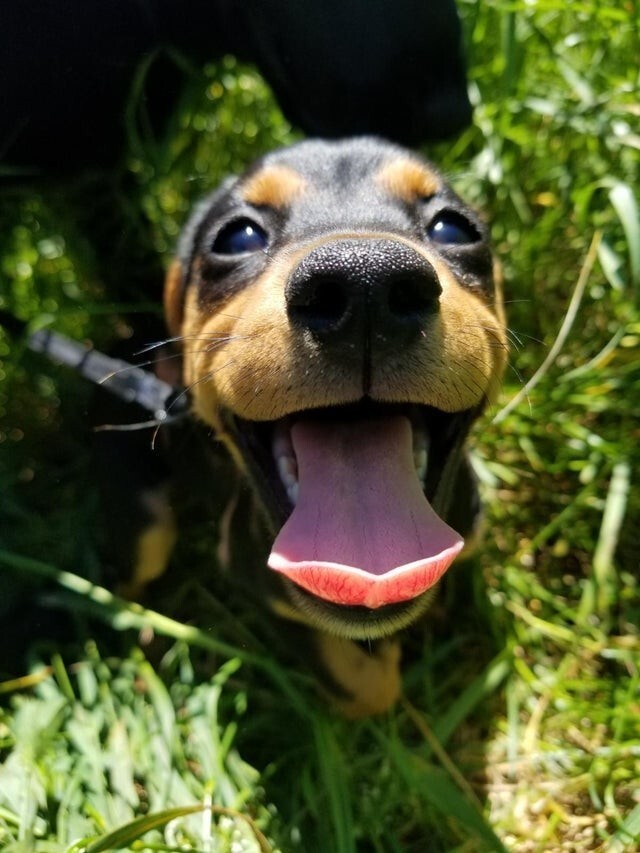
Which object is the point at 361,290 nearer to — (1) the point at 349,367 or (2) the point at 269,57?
(1) the point at 349,367

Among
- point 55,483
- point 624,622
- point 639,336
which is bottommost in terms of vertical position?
point 624,622

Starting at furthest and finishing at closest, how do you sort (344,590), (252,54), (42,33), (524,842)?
(252,54)
(42,33)
(524,842)
(344,590)

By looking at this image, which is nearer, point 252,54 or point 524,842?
point 524,842

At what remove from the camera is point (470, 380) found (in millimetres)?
1655

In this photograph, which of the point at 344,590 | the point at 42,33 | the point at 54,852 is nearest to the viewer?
the point at 344,590

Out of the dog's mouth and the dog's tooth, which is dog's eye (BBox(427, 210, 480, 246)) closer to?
the dog's mouth

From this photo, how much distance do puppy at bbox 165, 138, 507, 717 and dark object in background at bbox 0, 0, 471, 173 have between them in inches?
14.9

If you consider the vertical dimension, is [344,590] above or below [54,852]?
above

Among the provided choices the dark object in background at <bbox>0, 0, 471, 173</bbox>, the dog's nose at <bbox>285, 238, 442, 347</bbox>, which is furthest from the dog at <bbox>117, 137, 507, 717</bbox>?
the dark object in background at <bbox>0, 0, 471, 173</bbox>

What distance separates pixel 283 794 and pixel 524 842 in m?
0.66

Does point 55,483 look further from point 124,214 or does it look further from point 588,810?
point 588,810

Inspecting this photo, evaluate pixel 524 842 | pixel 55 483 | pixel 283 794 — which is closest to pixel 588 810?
pixel 524 842

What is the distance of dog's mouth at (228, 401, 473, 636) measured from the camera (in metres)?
1.58

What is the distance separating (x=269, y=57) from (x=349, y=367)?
1.53m
